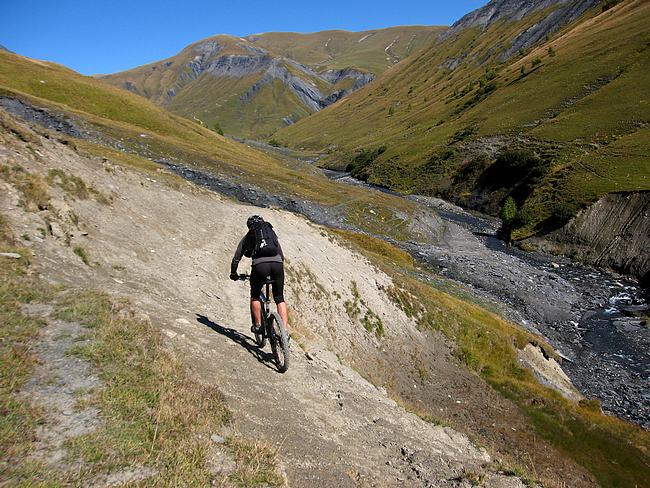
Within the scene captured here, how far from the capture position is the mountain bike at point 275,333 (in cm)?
1125

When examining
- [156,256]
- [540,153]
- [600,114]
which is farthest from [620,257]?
[156,256]

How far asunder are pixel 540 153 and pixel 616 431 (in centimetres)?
6983

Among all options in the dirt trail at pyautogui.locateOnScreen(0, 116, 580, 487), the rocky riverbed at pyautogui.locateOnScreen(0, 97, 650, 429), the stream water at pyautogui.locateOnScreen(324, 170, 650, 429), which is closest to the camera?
the dirt trail at pyautogui.locateOnScreen(0, 116, 580, 487)

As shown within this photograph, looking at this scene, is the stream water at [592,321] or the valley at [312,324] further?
the stream water at [592,321]

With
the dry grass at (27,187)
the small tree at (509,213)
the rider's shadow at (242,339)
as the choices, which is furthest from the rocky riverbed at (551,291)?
the dry grass at (27,187)

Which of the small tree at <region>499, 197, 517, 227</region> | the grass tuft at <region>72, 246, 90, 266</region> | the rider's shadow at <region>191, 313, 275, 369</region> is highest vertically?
the small tree at <region>499, 197, 517, 227</region>

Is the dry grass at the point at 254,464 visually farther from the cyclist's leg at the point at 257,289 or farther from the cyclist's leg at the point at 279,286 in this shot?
the cyclist's leg at the point at 257,289

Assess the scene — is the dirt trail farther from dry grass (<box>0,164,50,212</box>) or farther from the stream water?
the stream water

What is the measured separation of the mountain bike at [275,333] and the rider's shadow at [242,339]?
37 cm

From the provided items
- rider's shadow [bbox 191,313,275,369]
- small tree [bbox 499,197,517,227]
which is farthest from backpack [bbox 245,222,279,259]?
small tree [bbox 499,197,517,227]

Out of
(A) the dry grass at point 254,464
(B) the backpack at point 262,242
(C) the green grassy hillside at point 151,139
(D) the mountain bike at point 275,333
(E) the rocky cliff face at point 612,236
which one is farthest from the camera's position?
(C) the green grassy hillside at point 151,139

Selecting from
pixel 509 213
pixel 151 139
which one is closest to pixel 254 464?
pixel 151 139

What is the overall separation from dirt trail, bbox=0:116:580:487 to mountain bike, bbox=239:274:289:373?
409 mm

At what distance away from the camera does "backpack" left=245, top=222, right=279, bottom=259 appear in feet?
36.5
